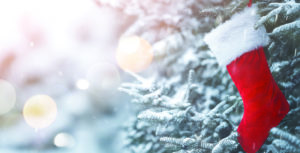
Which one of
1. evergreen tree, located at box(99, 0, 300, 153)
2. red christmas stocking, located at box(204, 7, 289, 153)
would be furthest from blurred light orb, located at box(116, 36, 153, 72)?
red christmas stocking, located at box(204, 7, 289, 153)

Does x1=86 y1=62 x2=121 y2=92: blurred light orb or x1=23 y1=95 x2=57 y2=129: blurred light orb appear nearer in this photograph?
x1=86 y1=62 x2=121 y2=92: blurred light orb

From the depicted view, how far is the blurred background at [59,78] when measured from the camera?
3803mm

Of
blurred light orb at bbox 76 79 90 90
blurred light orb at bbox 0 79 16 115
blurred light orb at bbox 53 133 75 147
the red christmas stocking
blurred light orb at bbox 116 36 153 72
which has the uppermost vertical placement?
blurred light orb at bbox 0 79 16 115

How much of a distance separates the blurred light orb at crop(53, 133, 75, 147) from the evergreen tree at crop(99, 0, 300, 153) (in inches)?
58.2

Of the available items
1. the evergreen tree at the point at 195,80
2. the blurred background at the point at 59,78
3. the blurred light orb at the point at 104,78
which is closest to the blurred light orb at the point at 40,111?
the blurred background at the point at 59,78

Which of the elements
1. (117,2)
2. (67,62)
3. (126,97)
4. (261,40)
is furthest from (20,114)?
(261,40)

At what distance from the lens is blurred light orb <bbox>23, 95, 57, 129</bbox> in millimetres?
4277

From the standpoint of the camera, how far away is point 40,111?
4.50 m

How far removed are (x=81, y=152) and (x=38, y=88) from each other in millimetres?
1378

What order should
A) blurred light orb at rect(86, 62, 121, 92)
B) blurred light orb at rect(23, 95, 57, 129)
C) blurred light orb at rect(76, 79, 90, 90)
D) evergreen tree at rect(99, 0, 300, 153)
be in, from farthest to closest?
blurred light orb at rect(23, 95, 57, 129) → blurred light orb at rect(76, 79, 90, 90) → blurred light orb at rect(86, 62, 121, 92) → evergreen tree at rect(99, 0, 300, 153)

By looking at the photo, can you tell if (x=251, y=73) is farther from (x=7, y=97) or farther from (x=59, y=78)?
(x=7, y=97)

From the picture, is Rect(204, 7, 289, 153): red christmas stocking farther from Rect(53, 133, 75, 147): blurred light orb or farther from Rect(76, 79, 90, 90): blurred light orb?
Rect(53, 133, 75, 147): blurred light orb

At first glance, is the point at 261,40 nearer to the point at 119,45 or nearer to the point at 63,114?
the point at 119,45

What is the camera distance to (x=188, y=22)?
2570mm
